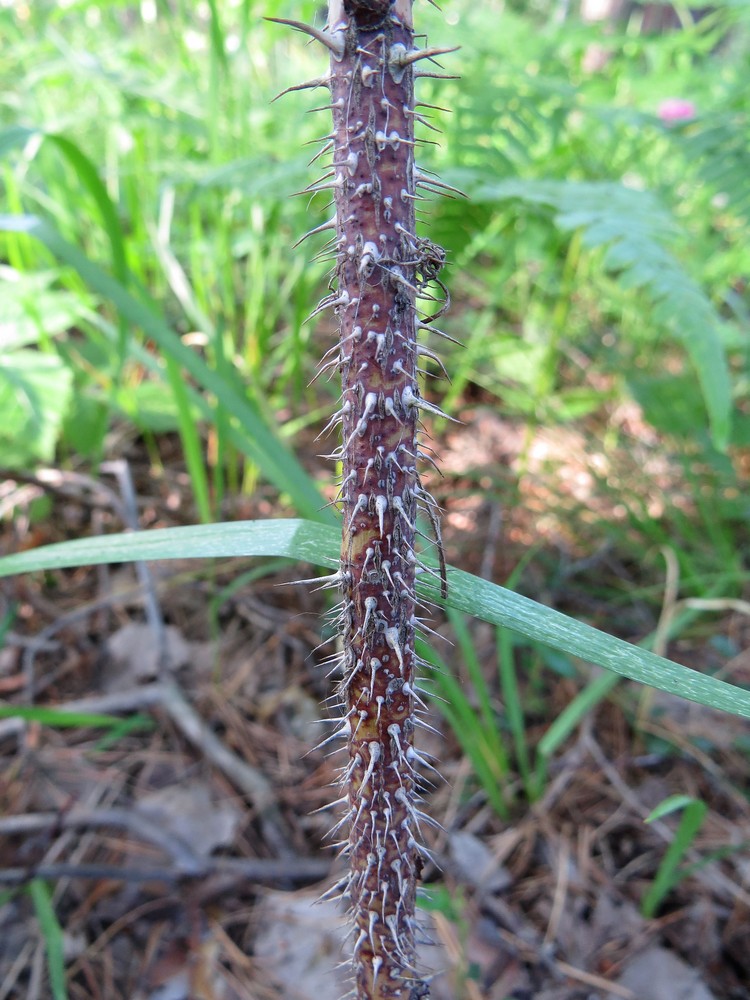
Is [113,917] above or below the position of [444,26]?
below

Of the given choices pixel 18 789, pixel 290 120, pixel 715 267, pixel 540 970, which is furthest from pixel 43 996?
pixel 715 267

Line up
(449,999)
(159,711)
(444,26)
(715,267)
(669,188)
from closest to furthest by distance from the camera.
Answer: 1. (449,999)
2. (159,711)
3. (444,26)
4. (669,188)
5. (715,267)

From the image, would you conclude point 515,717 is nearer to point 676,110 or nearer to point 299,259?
point 299,259

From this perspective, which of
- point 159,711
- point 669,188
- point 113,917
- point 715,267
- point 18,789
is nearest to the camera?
point 113,917

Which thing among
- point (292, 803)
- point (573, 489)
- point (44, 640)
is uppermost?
point (573, 489)

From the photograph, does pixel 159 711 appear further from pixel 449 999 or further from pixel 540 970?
pixel 540 970

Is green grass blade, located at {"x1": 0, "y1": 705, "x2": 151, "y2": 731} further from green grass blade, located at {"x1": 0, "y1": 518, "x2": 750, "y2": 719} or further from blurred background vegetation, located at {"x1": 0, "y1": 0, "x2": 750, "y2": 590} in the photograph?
blurred background vegetation, located at {"x1": 0, "y1": 0, "x2": 750, "y2": 590}

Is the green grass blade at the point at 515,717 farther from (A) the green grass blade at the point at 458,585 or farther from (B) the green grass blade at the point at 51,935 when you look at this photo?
(B) the green grass blade at the point at 51,935
